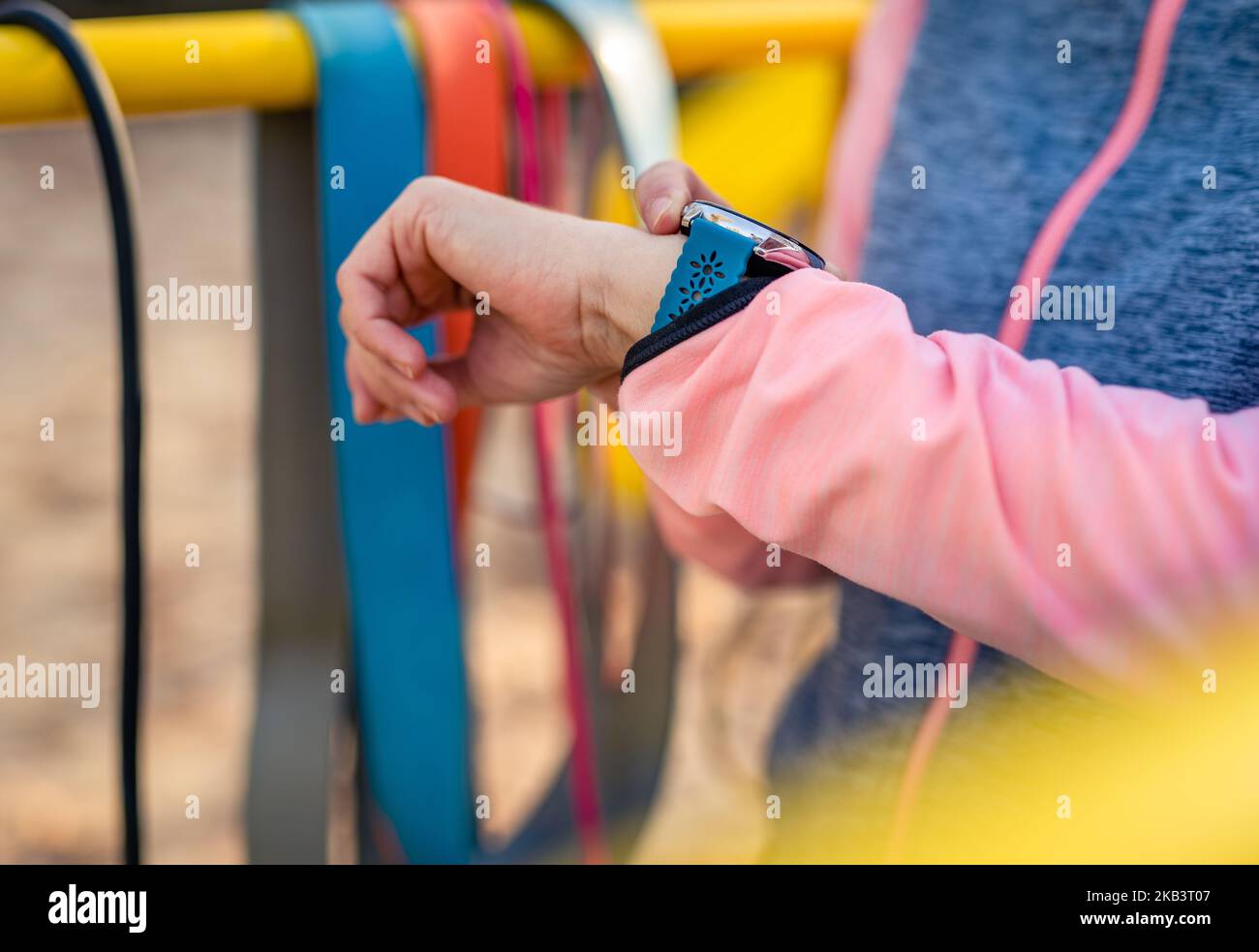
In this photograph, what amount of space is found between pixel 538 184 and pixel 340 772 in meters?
0.42

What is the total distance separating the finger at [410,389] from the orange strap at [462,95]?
4.4 inches

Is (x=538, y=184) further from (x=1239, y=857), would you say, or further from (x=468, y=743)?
(x=1239, y=857)

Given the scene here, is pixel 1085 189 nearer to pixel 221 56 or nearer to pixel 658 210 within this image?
pixel 658 210

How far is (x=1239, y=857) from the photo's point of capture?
535 mm

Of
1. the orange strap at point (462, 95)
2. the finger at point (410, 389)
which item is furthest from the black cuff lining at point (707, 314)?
the orange strap at point (462, 95)

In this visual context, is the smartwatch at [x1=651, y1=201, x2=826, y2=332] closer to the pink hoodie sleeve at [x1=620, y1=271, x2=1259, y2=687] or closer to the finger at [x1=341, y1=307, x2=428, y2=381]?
the pink hoodie sleeve at [x1=620, y1=271, x2=1259, y2=687]

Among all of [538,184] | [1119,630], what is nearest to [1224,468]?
[1119,630]

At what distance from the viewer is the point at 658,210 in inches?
20.3

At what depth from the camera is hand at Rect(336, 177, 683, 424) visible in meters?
0.52

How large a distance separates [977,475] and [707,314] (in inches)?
5.1

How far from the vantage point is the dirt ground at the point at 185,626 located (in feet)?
4.47

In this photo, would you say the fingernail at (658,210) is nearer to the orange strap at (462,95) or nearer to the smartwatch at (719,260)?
the smartwatch at (719,260)
